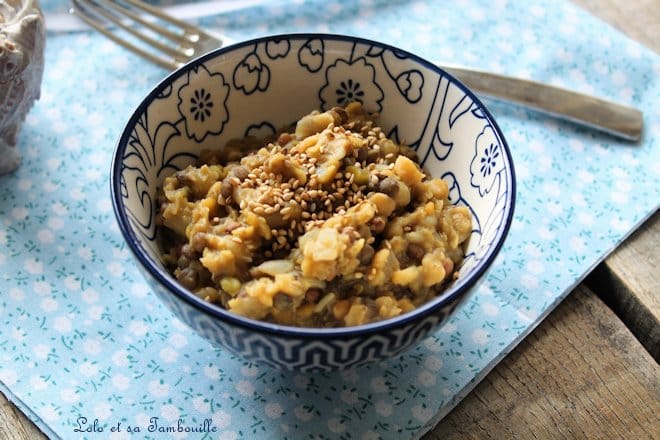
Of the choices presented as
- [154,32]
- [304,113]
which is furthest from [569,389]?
[154,32]

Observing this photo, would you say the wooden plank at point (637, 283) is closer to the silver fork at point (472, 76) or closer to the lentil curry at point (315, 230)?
the silver fork at point (472, 76)

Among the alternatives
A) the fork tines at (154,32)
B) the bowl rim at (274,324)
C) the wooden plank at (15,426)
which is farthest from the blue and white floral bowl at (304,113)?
the fork tines at (154,32)

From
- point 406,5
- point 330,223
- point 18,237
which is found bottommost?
point 18,237

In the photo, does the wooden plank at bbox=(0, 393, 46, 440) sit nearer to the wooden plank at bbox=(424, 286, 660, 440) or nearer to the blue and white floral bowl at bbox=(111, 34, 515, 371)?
the blue and white floral bowl at bbox=(111, 34, 515, 371)

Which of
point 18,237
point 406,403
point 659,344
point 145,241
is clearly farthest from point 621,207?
point 18,237

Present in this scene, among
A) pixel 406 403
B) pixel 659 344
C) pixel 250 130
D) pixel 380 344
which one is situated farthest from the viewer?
pixel 250 130

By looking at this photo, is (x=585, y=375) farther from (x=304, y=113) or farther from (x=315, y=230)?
(x=304, y=113)

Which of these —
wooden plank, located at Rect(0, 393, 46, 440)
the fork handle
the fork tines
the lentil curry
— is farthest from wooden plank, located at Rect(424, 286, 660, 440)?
the fork tines

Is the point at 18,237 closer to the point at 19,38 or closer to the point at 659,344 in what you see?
the point at 19,38
